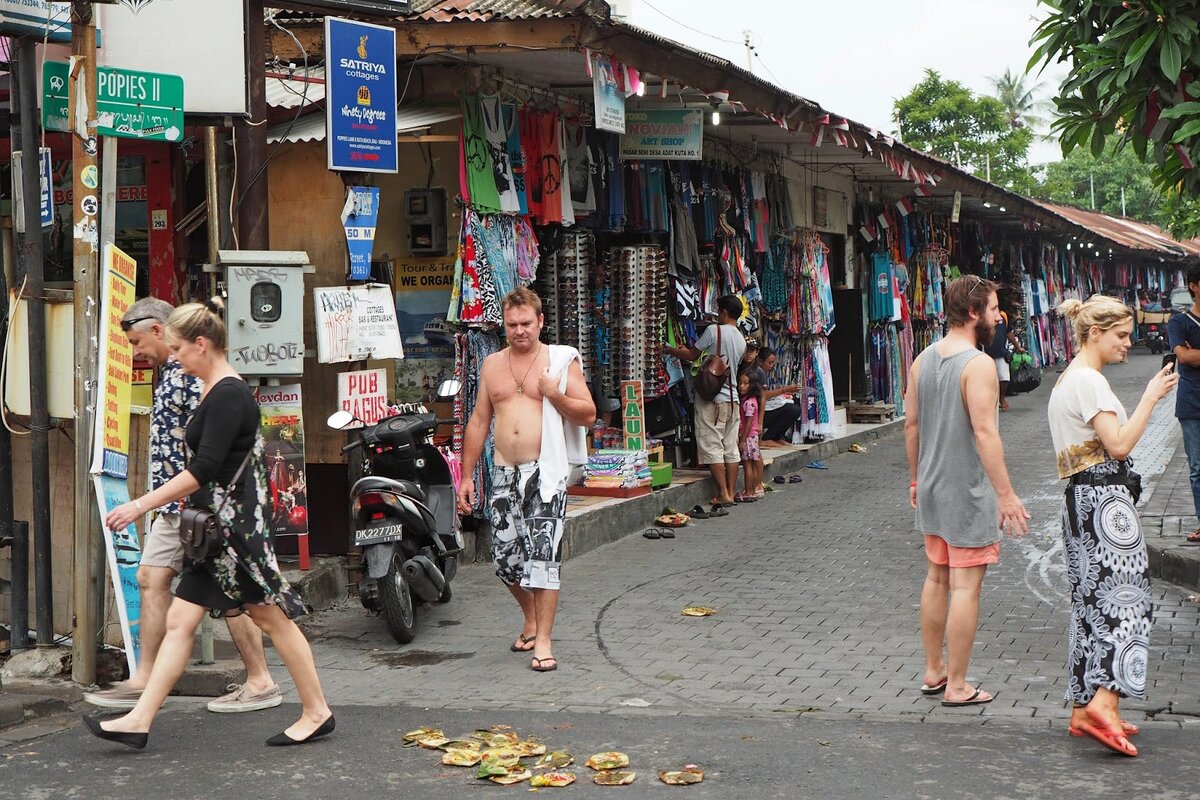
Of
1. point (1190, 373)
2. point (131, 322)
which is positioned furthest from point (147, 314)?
point (1190, 373)

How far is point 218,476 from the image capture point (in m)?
5.56

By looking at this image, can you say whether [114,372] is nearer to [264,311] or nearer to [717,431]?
[264,311]

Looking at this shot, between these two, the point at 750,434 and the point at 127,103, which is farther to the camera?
the point at 750,434

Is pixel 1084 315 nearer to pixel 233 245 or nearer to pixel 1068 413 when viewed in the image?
pixel 1068 413

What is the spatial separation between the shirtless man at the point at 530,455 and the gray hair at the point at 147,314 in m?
1.77

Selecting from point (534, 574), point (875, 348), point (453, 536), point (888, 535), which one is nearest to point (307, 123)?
point (453, 536)

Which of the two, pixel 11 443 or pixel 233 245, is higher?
pixel 233 245

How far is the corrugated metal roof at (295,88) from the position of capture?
9688 mm

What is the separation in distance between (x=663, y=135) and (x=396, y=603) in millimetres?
5863

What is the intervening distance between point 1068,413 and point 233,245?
197 inches

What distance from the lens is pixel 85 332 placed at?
649 cm

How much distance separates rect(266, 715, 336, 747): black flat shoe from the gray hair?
180cm

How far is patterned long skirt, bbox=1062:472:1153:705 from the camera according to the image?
17.6 ft

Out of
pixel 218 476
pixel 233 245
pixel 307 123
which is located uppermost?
pixel 307 123
